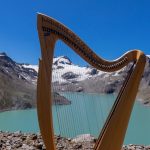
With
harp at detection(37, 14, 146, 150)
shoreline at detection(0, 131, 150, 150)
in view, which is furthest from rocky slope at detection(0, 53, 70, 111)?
harp at detection(37, 14, 146, 150)

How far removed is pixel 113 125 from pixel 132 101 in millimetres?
683

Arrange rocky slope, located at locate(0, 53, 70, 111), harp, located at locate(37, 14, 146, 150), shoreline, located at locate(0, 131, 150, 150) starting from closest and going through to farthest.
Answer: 1. harp, located at locate(37, 14, 146, 150)
2. shoreline, located at locate(0, 131, 150, 150)
3. rocky slope, located at locate(0, 53, 70, 111)

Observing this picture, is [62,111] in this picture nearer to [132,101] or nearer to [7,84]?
[132,101]

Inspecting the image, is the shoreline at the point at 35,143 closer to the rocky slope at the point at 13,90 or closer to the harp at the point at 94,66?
the harp at the point at 94,66

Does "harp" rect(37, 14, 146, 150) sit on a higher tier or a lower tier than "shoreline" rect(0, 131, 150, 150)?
higher

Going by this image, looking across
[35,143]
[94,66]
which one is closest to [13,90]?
[35,143]

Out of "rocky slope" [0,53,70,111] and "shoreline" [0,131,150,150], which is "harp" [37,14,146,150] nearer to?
"shoreline" [0,131,150,150]

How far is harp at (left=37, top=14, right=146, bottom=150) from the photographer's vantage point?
7.71m

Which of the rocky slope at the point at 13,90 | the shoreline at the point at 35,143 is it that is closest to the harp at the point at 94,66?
the shoreline at the point at 35,143

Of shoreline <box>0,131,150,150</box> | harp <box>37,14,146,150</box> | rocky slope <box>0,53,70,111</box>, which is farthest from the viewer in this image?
rocky slope <box>0,53,70,111</box>

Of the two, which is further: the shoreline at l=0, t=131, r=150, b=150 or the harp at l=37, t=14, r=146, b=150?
the shoreline at l=0, t=131, r=150, b=150

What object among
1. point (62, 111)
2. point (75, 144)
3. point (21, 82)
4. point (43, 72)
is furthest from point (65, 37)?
point (21, 82)

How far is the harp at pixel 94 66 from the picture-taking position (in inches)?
304

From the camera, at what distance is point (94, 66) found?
877 cm
